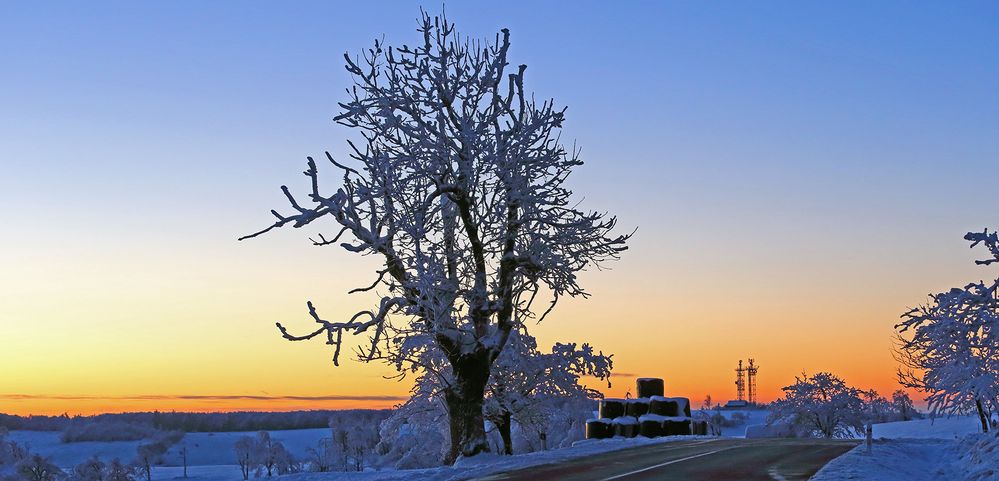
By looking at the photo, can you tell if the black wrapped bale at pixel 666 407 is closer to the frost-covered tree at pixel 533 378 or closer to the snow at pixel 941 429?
the frost-covered tree at pixel 533 378

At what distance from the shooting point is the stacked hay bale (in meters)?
44.8

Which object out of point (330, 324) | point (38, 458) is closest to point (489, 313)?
point (330, 324)

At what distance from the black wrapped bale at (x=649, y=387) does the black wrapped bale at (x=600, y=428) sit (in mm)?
4224

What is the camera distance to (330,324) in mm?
25609

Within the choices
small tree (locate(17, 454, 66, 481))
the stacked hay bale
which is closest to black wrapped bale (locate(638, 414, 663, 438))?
the stacked hay bale

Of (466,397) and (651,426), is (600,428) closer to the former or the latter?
(651,426)

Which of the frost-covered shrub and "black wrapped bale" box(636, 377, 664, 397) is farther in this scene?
"black wrapped bale" box(636, 377, 664, 397)

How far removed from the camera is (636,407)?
155 ft

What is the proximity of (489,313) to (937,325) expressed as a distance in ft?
38.5

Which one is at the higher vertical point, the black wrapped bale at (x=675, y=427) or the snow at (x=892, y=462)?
the black wrapped bale at (x=675, y=427)

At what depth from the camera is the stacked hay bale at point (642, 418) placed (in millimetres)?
44750

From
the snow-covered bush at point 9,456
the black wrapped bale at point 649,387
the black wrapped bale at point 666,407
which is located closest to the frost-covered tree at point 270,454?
the snow-covered bush at point 9,456

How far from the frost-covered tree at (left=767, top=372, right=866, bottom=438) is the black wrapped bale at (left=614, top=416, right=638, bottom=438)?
3897 centimetres

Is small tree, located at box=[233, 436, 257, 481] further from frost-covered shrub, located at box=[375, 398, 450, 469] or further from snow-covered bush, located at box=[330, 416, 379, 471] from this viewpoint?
frost-covered shrub, located at box=[375, 398, 450, 469]
